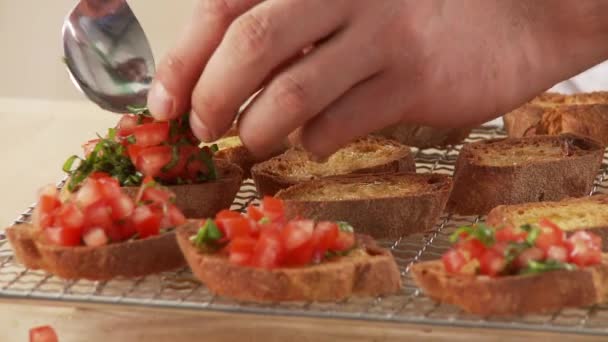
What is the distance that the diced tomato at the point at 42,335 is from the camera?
2.37 m

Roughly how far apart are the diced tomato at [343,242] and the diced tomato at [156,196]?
0.39m

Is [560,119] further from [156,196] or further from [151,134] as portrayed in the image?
[156,196]

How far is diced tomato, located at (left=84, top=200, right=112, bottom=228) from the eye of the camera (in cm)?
248

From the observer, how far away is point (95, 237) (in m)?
2.47

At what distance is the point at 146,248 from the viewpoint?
2465mm

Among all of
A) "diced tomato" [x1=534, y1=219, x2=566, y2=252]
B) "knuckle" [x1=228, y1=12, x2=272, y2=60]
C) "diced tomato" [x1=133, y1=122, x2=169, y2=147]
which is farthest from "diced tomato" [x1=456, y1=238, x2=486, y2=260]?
"diced tomato" [x1=133, y1=122, x2=169, y2=147]

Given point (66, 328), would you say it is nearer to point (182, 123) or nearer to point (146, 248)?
point (146, 248)

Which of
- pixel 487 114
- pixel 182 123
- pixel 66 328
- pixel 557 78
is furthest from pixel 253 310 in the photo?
pixel 557 78

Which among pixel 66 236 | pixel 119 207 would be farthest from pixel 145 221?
pixel 66 236

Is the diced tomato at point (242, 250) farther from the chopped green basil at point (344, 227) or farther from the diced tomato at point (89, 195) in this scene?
the diced tomato at point (89, 195)

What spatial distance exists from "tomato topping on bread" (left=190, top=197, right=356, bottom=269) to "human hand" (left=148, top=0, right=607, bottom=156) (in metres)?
0.24

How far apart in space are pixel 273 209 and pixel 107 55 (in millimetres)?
913

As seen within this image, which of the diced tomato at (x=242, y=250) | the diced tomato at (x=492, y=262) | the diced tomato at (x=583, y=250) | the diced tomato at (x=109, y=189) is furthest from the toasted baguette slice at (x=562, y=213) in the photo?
the diced tomato at (x=109, y=189)

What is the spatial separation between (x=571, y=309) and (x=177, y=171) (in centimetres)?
99
